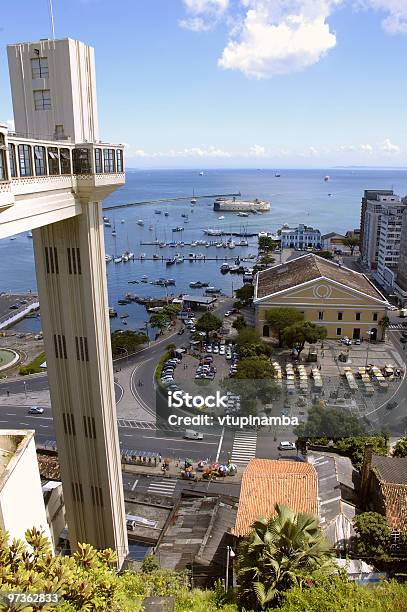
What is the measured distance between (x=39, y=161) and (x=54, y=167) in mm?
989

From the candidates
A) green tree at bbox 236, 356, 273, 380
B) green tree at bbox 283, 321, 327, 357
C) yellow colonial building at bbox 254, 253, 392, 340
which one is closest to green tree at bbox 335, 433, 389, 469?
green tree at bbox 236, 356, 273, 380

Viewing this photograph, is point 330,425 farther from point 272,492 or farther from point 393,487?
point 272,492

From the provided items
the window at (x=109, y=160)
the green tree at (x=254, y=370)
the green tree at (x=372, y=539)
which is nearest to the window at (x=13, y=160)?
the window at (x=109, y=160)

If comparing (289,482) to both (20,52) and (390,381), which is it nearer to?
(20,52)

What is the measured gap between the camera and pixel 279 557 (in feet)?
35.7

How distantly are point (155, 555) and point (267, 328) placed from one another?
36.5 m

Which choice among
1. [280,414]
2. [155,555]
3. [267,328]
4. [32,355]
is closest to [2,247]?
[32,355]

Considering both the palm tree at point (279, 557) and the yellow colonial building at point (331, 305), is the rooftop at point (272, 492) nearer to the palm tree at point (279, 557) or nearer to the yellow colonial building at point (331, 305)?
the palm tree at point (279, 557)

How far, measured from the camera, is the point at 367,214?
9038 centimetres

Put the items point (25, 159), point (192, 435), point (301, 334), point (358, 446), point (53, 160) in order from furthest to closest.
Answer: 1. point (301, 334)
2. point (192, 435)
3. point (358, 446)
4. point (53, 160)
5. point (25, 159)

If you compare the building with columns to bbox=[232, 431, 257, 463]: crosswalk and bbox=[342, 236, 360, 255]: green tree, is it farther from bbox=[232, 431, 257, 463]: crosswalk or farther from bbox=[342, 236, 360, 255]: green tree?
bbox=[342, 236, 360, 255]: green tree

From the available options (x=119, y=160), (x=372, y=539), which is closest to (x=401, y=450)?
(x=372, y=539)

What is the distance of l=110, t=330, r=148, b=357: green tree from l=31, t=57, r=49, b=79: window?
36.8 meters

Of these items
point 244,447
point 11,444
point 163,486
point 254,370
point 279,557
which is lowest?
point 163,486
